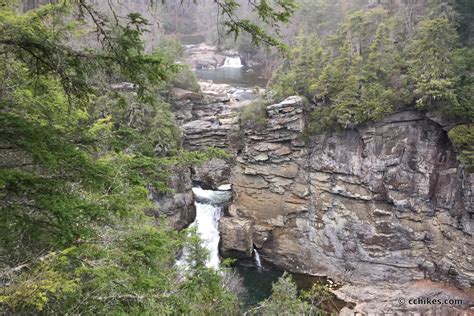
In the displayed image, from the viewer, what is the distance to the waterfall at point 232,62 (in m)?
43.0

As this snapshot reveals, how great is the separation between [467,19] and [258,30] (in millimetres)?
19177

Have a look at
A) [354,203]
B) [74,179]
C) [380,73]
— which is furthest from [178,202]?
[74,179]

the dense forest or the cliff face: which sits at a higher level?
the dense forest

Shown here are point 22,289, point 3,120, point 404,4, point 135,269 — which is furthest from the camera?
point 404,4

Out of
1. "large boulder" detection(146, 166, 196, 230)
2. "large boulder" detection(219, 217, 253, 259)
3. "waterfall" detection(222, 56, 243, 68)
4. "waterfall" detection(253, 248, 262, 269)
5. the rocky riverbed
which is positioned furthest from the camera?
"waterfall" detection(222, 56, 243, 68)

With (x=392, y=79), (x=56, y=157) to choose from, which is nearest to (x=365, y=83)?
(x=392, y=79)

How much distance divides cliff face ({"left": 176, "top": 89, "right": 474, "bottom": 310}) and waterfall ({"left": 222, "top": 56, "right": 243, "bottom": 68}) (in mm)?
22975

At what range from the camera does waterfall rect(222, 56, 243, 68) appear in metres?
43.0

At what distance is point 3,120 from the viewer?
12.5 feet

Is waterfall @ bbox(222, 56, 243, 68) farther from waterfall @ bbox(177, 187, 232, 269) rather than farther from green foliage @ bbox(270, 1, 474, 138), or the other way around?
waterfall @ bbox(177, 187, 232, 269)

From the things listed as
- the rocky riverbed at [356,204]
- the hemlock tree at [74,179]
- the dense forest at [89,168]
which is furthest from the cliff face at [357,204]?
the hemlock tree at [74,179]

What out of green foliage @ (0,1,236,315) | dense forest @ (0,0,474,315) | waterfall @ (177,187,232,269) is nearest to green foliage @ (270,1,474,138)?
dense forest @ (0,0,474,315)

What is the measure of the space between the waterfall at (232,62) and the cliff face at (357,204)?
75.4 feet

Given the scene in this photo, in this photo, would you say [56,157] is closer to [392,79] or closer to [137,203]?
[137,203]
